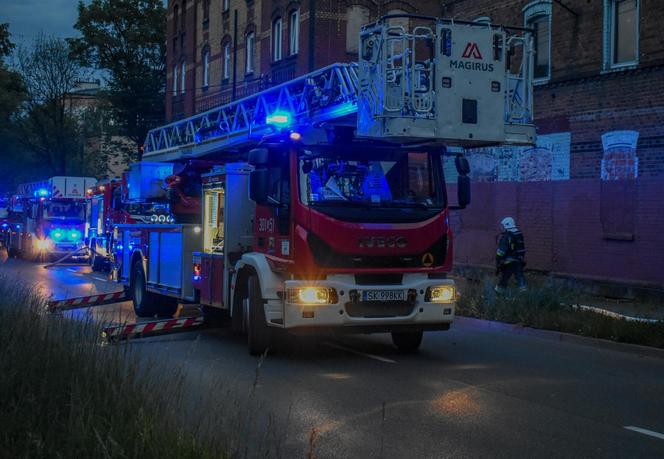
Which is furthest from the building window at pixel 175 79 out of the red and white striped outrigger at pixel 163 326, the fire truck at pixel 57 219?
the red and white striped outrigger at pixel 163 326

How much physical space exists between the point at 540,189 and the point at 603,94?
114 inches

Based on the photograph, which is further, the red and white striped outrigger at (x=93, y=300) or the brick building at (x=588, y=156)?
the brick building at (x=588, y=156)

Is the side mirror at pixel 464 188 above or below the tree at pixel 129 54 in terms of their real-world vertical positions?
below

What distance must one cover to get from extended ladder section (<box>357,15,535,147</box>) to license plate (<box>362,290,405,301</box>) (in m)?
1.81

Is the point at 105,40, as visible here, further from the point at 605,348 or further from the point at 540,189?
the point at 605,348

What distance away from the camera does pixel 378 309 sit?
370 inches

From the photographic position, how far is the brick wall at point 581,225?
52.4 ft

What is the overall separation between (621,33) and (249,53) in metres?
18.8

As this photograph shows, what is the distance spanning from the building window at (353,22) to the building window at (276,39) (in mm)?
3748

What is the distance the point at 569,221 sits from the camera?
18.0m

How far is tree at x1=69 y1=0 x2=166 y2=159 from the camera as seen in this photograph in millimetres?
47219

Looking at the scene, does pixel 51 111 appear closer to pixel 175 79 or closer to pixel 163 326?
pixel 175 79

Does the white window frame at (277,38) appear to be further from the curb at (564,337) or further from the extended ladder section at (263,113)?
the curb at (564,337)

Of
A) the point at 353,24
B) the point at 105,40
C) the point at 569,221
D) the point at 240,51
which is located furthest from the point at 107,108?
the point at 569,221
